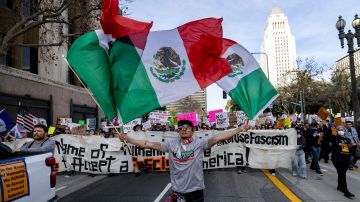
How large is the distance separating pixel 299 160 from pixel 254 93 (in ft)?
19.2

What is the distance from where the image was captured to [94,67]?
223 inches

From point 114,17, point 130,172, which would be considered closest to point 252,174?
point 130,172

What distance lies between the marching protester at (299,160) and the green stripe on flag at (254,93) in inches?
218

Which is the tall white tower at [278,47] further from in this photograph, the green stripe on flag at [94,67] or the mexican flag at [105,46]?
the green stripe on flag at [94,67]

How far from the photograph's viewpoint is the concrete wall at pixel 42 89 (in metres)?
22.6

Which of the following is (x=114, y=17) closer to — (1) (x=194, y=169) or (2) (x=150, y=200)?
(1) (x=194, y=169)

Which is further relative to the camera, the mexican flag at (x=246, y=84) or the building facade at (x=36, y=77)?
the building facade at (x=36, y=77)

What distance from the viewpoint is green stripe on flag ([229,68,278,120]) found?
570 cm

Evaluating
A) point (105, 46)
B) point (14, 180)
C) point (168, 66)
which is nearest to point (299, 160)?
point (168, 66)

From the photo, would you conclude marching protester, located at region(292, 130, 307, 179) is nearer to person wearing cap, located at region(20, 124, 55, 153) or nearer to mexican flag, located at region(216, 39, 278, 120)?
mexican flag, located at region(216, 39, 278, 120)

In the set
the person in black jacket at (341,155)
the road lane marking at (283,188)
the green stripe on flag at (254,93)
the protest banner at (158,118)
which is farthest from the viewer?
the protest banner at (158,118)

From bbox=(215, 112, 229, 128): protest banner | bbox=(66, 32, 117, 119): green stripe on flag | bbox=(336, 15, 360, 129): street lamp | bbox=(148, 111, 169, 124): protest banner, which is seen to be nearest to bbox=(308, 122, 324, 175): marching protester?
bbox=(336, 15, 360, 129): street lamp

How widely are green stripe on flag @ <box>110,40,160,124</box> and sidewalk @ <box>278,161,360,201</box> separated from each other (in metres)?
4.37

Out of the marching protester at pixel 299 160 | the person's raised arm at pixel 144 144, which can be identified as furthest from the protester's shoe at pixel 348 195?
the person's raised arm at pixel 144 144
